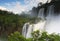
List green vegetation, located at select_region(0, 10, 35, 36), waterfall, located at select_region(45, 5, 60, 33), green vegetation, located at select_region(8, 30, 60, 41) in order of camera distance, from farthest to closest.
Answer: green vegetation, located at select_region(0, 10, 35, 36) → waterfall, located at select_region(45, 5, 60, 33) → green vegetation, located at select_region(8, 30, 60, 41)

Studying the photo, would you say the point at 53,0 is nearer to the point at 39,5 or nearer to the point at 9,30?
the point at 39,5

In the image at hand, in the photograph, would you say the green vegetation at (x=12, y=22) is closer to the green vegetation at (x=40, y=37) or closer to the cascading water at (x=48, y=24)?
the cascading water at (x=48, y=24)

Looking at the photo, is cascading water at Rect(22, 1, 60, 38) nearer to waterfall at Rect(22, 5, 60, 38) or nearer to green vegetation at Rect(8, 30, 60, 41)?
waterfall at Rect(22, 5, 60, 38)

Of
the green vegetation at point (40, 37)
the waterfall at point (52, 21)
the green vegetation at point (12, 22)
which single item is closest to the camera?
the green vegetation at point (40, 37)

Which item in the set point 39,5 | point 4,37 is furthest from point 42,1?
point 4,37

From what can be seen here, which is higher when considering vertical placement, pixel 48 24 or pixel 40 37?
pixel 48 24

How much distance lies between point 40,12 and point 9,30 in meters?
2.70

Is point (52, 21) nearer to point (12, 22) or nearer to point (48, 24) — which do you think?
point (48, 24)

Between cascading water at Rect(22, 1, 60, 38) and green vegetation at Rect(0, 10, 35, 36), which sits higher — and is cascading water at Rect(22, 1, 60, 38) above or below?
below

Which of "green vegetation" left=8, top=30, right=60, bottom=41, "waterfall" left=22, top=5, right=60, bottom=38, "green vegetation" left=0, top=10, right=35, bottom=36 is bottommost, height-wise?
"green vegetation" left=8, top=30, right=60, bottom=41

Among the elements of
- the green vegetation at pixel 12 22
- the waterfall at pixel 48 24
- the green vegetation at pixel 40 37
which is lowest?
the green vegetation at pixel 40 37

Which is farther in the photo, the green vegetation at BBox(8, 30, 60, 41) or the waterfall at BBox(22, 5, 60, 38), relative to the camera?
the waterfall at BBox(22, 5, 60, 38)

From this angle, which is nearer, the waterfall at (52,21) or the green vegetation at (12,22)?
the waterfall at (52,21)

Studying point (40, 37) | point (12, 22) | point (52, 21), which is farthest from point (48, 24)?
point (40, 37)
